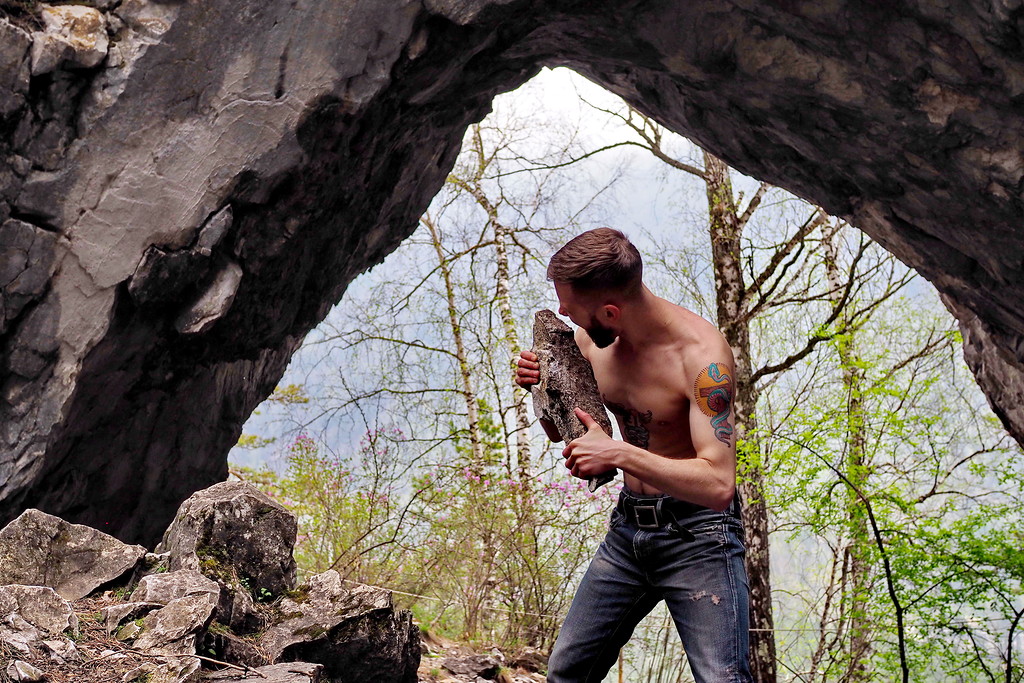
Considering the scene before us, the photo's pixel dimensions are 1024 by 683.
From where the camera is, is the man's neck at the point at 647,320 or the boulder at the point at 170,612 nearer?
the man's neck at the point at 647,320

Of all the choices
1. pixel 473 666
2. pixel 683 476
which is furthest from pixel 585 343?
pixel 473 666

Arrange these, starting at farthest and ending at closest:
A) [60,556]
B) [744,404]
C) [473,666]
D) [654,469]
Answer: [744,404]
[473,666]
[60,556]
[654,469]

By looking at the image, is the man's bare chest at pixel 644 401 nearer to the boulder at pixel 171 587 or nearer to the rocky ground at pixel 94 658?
the rocky ground at pixel 94 658

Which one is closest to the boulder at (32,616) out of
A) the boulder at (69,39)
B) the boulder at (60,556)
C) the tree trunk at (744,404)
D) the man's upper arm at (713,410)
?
the boulder at (60,556)

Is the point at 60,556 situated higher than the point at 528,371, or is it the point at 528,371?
the point at 528,371

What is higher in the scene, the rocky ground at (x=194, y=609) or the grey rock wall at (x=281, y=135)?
the grey rock wall at (x=281, y=135)

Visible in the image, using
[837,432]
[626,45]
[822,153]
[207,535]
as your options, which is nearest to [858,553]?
[837,432]

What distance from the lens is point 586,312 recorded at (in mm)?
2883

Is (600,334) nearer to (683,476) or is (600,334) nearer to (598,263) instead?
(598,263)

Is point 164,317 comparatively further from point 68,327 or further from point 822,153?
point 822,153

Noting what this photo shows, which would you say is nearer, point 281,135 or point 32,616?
point 32,616

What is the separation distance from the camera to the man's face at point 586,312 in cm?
285

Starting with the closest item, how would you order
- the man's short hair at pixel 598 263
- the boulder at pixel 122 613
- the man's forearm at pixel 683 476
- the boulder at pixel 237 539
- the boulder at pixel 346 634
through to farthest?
the man's forearm at pixel 683 476 < the man's short hair at pixel 598 263 < the boulder at pixel 122 613 < the boulder at pixel 346 634 < the boulder at pixel 237 539

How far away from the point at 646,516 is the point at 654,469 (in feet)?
1.28
